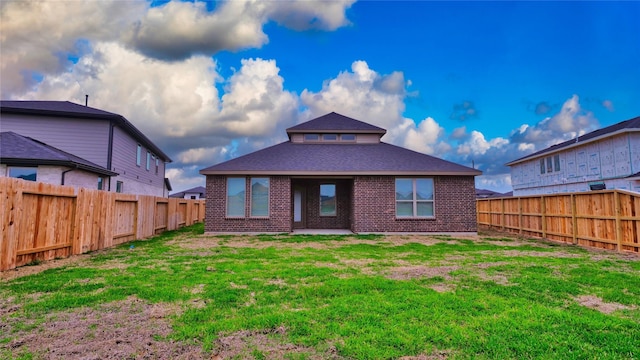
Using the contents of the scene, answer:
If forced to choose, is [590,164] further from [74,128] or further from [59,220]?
[74,128]

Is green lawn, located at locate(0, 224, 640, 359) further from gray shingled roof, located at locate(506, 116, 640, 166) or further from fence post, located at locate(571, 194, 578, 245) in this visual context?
gray shingled roof, located at locate(506, 116, 640, 166)

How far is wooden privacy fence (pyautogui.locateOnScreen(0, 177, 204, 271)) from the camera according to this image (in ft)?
22.4

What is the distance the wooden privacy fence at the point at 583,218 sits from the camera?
9.70 metres

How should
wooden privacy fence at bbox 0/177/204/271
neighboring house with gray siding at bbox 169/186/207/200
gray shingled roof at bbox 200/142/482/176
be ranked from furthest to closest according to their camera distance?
neighboring house with gray siding at bbox 169/186/207/200
gray shingled roof at bbox 200/142/482/176
wooden privacy fence at bbox 0/177/204/271

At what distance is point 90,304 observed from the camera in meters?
4.63

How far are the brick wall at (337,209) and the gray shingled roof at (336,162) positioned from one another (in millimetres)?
1667

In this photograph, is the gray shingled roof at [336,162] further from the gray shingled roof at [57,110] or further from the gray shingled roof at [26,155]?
the gray shingled roof at [57,110]

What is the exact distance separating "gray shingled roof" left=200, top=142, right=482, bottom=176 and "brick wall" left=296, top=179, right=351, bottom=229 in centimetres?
167

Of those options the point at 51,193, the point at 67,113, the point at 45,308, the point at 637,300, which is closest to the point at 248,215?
the point at 51,193

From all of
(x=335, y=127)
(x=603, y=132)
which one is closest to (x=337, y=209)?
(x=335, y=127)

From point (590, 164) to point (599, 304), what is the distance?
2204 centimetres

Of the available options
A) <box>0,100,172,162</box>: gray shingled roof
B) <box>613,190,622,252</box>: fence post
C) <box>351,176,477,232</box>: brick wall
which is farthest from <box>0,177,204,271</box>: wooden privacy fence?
<box>613,190,622,252</box>: fence post

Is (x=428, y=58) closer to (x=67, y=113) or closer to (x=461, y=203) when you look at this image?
(x=461, y=203)

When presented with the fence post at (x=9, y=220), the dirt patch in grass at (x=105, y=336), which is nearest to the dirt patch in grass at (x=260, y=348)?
the dirt patch in grass at (x=105, y=336)
